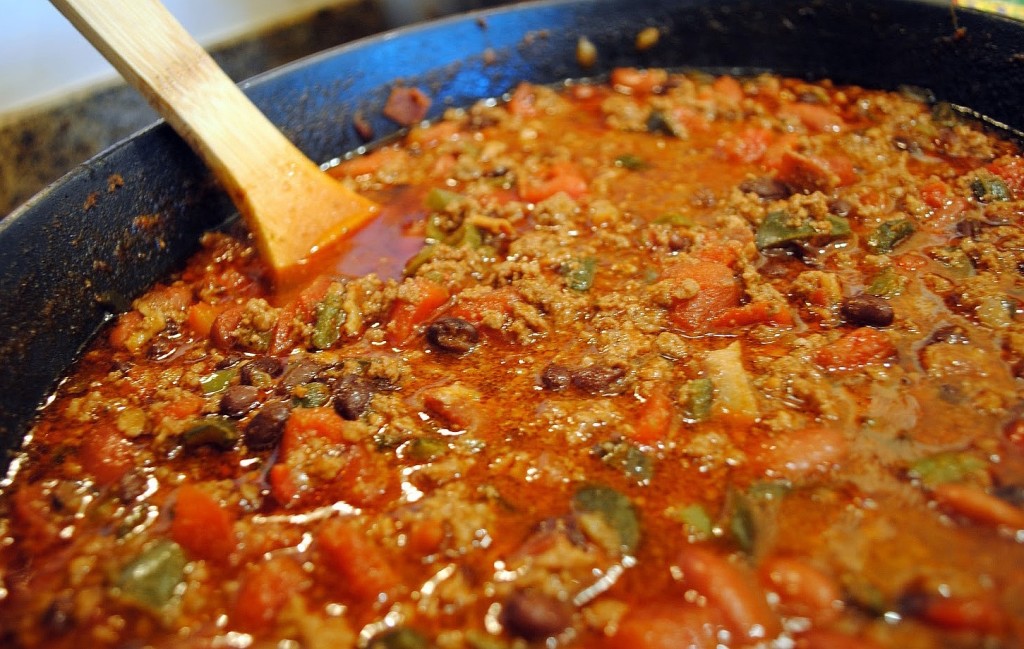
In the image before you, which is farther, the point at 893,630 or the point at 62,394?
the point at 62,394

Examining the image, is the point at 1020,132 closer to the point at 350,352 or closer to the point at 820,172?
the point at 820,172

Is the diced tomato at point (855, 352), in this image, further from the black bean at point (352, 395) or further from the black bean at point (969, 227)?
the black bean at point (352, 395)

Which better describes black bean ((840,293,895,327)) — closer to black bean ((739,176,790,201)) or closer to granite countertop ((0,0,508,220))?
black bean ((739,176,790,201))

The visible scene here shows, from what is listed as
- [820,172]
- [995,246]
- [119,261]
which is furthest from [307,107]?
[995,246]

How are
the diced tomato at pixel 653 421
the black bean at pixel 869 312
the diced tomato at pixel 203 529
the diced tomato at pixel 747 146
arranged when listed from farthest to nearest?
the diced tomato at pixel 747 146 → the black bean at pixel 869 312 → the diced tomato at pixel 653 421 → the diced tomato at pixel 203 529

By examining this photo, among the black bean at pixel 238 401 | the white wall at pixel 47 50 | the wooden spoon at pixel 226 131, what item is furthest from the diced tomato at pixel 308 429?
the white wall at pixel 47 50

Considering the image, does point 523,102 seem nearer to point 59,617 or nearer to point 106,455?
point 106,455
